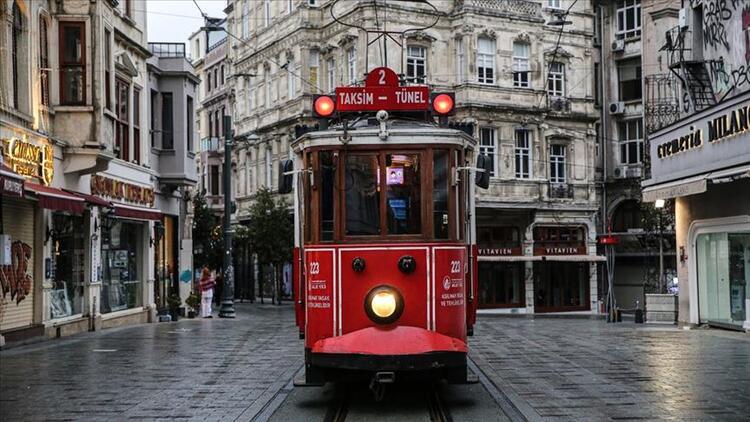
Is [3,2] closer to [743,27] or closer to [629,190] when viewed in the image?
[743,27]

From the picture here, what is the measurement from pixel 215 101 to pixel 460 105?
2511cm

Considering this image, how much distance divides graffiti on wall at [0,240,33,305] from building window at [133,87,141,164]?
335 inches

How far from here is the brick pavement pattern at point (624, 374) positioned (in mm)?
10664

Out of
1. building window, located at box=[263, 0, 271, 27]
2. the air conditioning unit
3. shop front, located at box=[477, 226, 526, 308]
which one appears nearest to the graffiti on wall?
shop front, located at box=[477, 226, 526, 308]

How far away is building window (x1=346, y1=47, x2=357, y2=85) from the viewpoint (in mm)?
43406

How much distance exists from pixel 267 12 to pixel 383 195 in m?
41.8

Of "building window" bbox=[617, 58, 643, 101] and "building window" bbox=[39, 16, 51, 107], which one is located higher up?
"building window" bbox=[617, 58, 643, 101]

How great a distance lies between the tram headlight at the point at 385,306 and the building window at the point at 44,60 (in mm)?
12958

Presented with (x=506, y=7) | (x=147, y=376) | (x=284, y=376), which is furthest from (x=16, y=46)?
(x=506, y=7)

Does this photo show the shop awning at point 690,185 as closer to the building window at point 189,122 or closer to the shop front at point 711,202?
the shop front at point 711,202

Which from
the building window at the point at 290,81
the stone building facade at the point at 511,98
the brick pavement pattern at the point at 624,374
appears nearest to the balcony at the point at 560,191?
the stone building facade at the point at 511,98

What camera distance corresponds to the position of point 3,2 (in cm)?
1894

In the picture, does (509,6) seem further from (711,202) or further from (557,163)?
(711,202)

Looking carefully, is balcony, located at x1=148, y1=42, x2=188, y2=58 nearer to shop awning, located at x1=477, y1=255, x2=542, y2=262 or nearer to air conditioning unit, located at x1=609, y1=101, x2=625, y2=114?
shop awning, located at x1=477, y1=255, x2=542, y2=262
